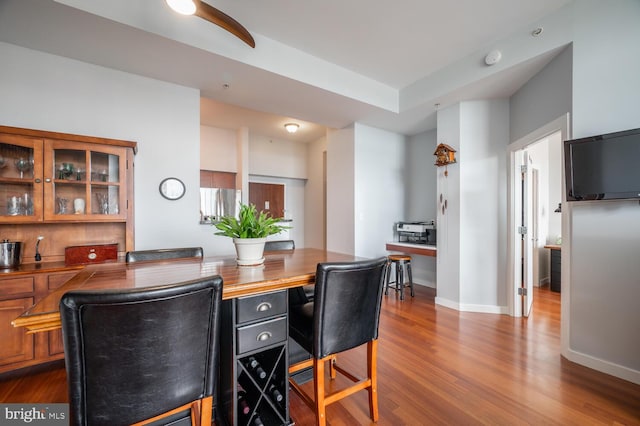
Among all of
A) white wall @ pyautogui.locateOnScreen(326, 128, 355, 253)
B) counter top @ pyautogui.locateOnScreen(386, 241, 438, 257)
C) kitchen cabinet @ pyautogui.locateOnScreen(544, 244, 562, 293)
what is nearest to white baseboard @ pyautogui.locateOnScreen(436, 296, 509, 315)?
counter top @ pyautogui.locateOnScreen(386, 241, 438, 257)

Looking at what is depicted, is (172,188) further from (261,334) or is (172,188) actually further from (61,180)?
(261,334)

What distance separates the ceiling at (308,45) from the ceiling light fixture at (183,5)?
732 mm

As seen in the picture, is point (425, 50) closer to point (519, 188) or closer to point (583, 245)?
point (519, 188)

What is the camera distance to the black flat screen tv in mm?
1937

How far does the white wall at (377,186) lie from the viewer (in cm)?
431

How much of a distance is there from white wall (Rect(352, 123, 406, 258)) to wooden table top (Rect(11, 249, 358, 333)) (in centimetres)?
270

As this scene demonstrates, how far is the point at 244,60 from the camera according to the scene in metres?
2.56

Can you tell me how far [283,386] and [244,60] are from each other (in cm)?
266

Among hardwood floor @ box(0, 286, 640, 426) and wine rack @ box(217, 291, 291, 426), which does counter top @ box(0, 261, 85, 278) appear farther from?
wine rack @ box(217, 291, 291, 426)

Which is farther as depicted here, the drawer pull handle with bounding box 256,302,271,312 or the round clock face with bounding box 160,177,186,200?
the round clock face with bounding box 160,177,186,200

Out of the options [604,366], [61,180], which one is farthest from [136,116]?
[604,366]

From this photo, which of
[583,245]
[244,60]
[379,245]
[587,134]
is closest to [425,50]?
[587,134]

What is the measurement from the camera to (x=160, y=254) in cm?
200

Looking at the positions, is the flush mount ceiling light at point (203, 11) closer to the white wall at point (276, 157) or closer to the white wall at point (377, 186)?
the white wall at point (377, 186)
